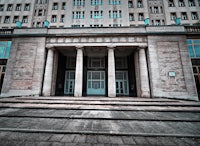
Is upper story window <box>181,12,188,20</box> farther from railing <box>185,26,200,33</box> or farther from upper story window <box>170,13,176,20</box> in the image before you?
railing <box>185,26,200,33</box>

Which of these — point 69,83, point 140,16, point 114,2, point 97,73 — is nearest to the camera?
point 69,83

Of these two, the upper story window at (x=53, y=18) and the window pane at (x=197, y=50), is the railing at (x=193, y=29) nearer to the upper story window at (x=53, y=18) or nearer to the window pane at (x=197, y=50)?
the window pane at (x=197, y=50)

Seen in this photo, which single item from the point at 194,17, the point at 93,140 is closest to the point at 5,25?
the point at 93,140

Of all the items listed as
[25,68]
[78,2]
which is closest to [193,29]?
[25,68]

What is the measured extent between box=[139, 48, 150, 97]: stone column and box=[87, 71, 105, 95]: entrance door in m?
6.65

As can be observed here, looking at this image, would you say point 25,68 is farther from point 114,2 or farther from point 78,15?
point 114,2

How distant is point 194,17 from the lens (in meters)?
21.5

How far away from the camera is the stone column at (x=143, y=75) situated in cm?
1054

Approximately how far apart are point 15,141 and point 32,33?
13.7m

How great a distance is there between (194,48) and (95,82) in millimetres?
14163

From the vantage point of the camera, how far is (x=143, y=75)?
10.9m

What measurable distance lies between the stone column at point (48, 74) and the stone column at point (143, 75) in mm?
11243

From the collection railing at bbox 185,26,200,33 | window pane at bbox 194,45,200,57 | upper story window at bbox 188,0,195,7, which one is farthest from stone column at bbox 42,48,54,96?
upper story window at bbox 188,0,195,7

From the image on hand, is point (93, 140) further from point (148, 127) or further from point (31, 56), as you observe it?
point (31, 56)
